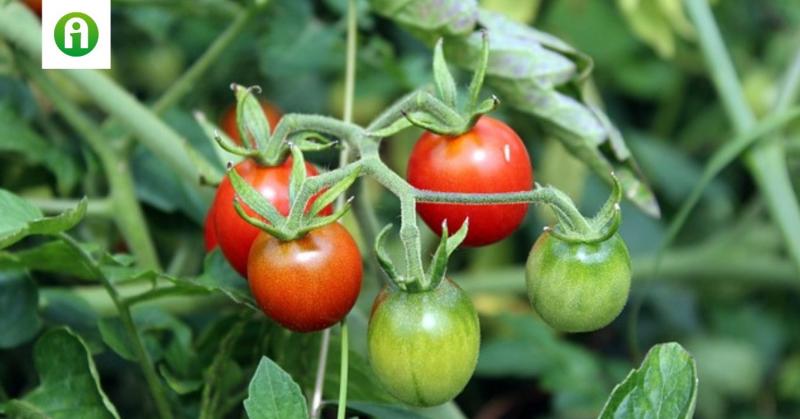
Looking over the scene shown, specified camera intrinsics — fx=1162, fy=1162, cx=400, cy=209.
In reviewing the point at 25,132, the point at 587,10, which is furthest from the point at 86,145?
the point at 587,10

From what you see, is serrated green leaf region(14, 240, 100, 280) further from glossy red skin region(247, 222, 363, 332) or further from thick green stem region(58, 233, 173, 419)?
glossy red skin region(247, 222, 363, 332)

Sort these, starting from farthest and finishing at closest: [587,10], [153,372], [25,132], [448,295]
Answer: [587,10]
[25,132]
[153,372]
[448,295]

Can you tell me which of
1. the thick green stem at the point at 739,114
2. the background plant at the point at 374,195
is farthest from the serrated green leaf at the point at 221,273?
the thick green stem at the point at 739,114

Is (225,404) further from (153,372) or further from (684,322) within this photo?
(684,322)

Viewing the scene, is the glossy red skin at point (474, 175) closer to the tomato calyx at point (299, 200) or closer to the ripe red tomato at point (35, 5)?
the tomato calyx at point (299, 200)

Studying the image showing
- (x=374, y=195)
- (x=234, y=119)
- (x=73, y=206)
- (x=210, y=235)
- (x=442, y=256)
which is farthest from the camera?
(x=374, y=195)

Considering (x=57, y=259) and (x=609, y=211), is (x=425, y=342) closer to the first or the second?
(x=609, y=211)

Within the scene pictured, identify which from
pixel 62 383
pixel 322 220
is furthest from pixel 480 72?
pixel 62 383
